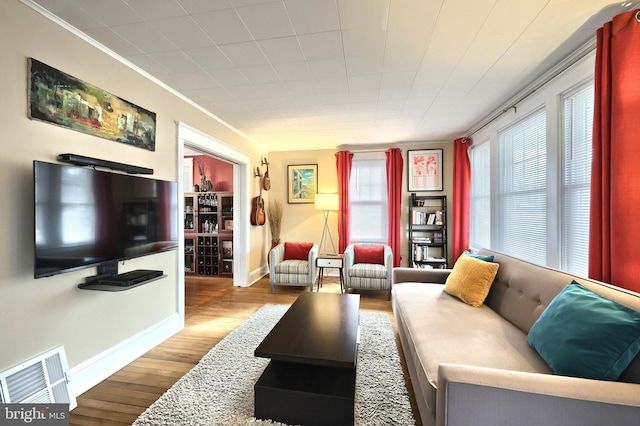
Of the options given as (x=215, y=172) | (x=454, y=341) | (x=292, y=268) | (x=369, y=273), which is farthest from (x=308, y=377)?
(x=215, y=172)

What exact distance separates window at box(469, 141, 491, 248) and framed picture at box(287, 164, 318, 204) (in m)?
2.73

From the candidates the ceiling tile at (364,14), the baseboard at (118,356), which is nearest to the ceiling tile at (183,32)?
the ceiling tile at (364,14)

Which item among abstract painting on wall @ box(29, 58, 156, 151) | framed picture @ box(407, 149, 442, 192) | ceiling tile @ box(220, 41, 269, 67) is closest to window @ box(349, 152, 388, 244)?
framed picture @ box(407, 149, 442, 192)

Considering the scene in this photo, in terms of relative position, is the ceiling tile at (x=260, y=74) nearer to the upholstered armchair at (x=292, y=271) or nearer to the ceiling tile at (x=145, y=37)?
the ceiling tile at (x=145, y=37)

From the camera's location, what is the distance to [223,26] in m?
1.72

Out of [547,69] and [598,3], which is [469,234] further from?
[598,3]

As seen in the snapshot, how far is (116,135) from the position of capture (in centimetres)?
200

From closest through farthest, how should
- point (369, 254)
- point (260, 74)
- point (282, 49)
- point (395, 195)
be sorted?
1. point (282, 49)
2. point (260, 74)
3. point (369, 254)
4. point (395, 195)

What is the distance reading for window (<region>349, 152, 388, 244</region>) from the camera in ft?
15.8

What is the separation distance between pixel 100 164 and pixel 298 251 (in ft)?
9.56

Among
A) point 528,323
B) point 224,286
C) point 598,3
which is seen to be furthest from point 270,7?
point 224,286

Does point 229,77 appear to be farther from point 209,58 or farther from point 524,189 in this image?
point 524,189

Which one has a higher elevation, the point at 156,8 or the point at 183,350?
the point at 156,8

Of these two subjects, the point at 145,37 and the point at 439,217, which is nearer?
the point at 145,37
